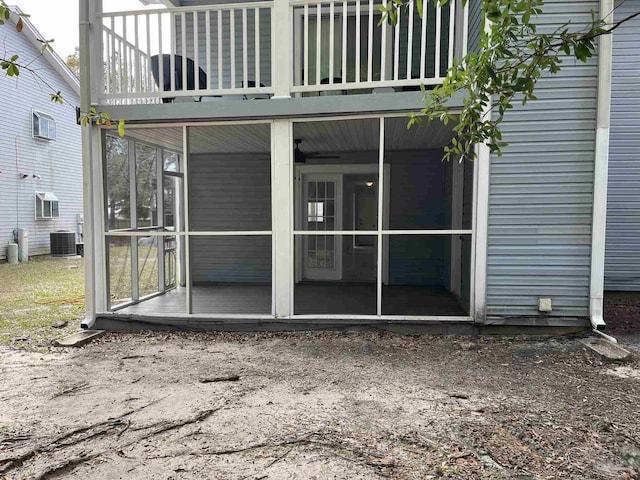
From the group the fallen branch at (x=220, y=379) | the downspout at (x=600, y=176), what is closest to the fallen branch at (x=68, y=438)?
the fallen branch at (x=220, y=379)

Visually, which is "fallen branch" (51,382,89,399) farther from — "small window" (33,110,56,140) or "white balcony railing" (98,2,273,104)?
"small window" (33,110,56,140)

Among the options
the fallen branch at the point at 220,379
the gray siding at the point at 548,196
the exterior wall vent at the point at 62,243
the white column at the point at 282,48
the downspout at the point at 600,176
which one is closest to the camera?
the fallen branch at the point at 220,379

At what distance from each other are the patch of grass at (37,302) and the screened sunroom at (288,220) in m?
0.80

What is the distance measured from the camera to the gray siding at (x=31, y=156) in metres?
12.2

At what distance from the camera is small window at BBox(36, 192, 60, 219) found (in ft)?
43.9

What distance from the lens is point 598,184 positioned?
14.7 feet

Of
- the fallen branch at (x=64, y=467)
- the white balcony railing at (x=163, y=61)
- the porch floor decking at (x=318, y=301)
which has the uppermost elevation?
the white balcony railing at (x=163, y=61)

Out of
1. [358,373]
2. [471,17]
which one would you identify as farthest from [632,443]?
[471,17]

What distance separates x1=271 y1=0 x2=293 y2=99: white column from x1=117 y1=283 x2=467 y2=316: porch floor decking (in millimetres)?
2748

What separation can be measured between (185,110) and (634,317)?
6.33 metres

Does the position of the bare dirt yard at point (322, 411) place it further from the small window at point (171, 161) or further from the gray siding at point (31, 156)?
the gray siding at point (31, 156)

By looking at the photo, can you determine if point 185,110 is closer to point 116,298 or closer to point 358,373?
point 116,298

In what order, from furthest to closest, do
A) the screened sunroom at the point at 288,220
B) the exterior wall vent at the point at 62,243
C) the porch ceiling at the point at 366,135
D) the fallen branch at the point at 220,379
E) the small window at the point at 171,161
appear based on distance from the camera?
the exterior wall vent at the point at 62,243 → the small window at the point at 171,161 → the porch ceiling at the point at 366,135 → the screened sunroom at the point at 288,220 → the fallen branch at the point at 220,379

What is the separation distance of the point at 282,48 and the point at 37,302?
18.0 feet
